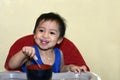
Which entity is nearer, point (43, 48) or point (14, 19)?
point (43, 48)

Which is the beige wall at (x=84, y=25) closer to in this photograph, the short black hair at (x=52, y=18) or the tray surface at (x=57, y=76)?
the short black hair at (x=52, y=18)

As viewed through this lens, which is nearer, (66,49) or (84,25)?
(66,49)

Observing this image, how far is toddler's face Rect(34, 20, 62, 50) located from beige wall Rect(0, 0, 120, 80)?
0.44m

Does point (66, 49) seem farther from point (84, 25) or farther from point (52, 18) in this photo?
point (84, 25)

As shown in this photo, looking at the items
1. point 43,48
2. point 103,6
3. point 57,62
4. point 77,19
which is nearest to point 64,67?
point 57,62

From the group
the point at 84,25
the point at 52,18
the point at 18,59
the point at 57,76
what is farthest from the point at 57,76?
the point at 84,25

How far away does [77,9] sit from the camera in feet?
6.02

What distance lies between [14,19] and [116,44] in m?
0.75

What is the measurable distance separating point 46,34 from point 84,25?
0.60 metres

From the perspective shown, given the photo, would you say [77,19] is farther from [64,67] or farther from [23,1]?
[64,67]

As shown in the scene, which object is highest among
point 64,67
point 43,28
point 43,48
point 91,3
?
point 91,3

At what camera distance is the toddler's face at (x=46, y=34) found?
132 cm

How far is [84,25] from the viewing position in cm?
186

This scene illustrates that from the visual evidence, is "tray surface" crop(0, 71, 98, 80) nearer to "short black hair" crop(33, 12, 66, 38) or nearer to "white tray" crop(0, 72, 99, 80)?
"white tray" crop(0, 72, 99, 80)
